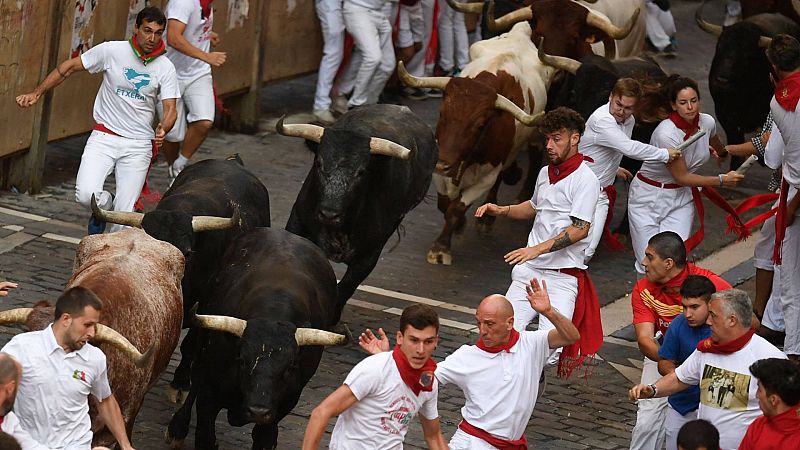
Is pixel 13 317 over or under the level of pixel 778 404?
under

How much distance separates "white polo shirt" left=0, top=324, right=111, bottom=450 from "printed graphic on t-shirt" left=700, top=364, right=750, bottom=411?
3.36 metres

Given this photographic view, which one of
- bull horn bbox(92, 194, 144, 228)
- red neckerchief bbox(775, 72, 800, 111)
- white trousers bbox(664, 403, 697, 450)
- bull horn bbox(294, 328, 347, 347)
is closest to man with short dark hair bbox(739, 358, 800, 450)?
white trousers bbox(664, 403, 697, 450)

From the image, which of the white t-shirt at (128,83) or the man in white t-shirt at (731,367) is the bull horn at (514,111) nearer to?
the white t-shirt at (128,83)

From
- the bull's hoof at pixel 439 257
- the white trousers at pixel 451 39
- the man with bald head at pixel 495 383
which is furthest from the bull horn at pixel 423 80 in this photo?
the man with bald head at pixel 495 383

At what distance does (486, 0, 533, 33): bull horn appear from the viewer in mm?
16812

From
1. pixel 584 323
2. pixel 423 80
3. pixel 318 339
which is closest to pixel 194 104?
pixel 423 80

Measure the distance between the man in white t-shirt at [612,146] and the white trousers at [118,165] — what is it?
356 cm

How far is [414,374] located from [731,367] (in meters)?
1.82

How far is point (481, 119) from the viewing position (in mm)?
14633

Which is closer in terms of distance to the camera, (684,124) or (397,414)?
(397,414)

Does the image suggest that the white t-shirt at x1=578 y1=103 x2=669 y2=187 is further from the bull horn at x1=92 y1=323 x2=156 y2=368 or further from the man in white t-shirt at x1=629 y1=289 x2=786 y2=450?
the bull horn at x1=92 y1=323 x2=156 y2=368

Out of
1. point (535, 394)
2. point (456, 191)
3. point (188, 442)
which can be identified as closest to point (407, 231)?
point (456, 191)

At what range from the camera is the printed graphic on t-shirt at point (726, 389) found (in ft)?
28.8

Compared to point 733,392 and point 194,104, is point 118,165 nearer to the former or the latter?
point 194,104
